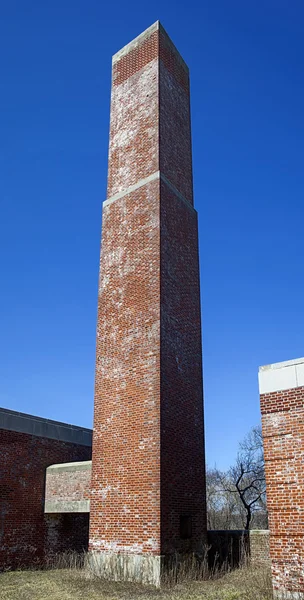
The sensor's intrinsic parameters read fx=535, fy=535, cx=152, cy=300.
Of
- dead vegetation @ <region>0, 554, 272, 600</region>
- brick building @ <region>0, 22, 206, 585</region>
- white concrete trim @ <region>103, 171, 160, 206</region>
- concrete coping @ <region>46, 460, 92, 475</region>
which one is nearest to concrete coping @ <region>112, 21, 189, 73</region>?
brick building @ <region>0, 22, 206, 585</region>

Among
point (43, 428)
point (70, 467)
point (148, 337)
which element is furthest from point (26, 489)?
point (148, 337)

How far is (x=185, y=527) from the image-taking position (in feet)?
44.8

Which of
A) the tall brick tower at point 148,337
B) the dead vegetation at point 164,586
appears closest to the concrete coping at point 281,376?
the tall brick tower at point 148,337

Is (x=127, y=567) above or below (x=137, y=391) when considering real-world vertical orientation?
below

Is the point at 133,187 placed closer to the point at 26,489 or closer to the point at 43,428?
the point at 43,428

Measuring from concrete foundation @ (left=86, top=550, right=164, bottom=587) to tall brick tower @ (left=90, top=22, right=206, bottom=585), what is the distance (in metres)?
0.03

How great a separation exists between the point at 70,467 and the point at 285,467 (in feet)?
27.3

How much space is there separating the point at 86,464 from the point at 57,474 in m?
1.75

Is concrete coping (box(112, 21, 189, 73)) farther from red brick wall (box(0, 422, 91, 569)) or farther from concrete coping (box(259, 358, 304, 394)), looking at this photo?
red brick wall (box(0, 422, 91, 569))

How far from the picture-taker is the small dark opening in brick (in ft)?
44.2

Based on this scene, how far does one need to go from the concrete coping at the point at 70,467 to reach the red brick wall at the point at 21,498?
399 millimetres

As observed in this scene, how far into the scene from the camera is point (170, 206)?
16.2m

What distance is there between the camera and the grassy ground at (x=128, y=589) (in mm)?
10555

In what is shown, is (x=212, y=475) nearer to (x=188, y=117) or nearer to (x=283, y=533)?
(x=188, y=117)
